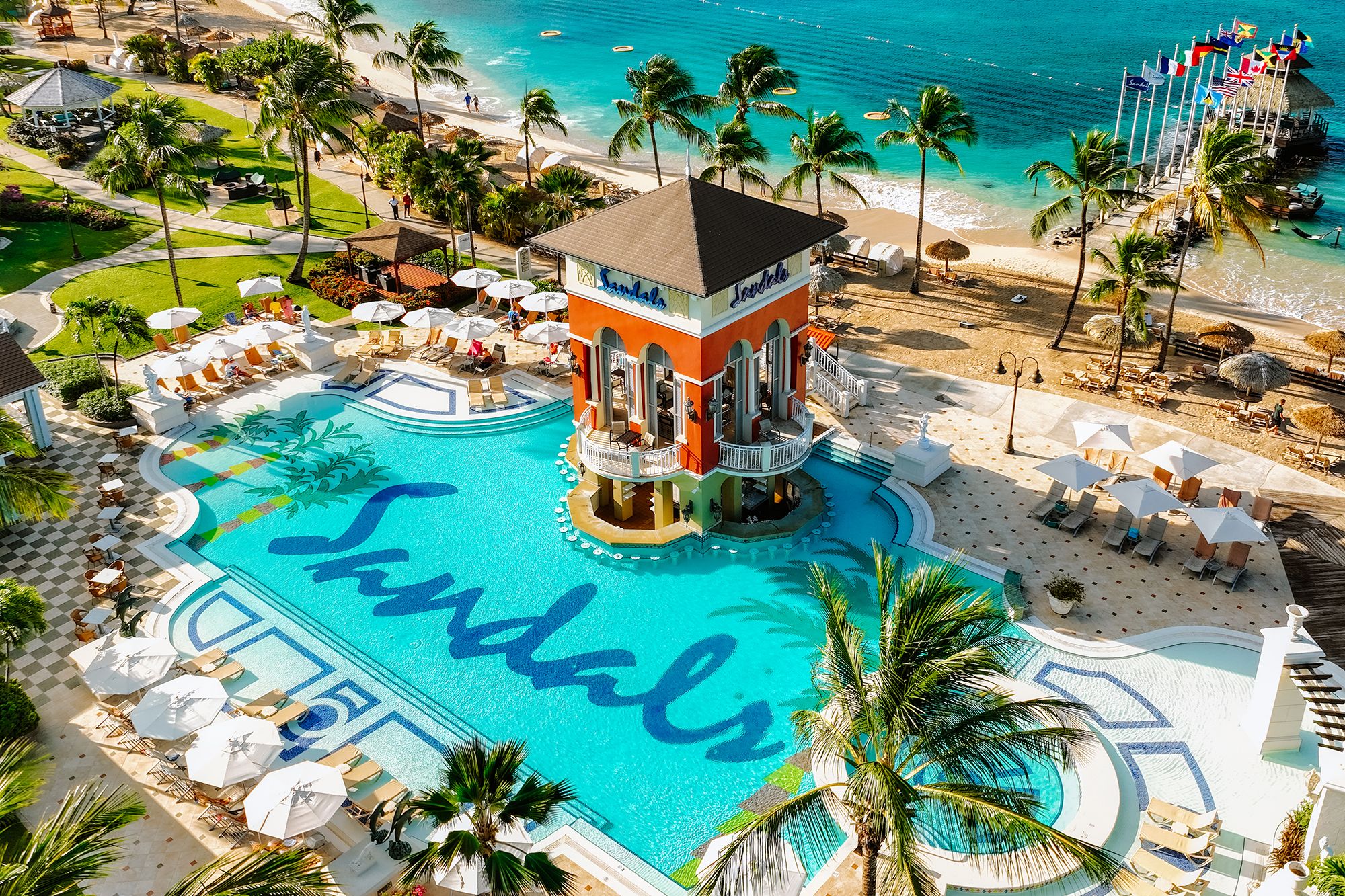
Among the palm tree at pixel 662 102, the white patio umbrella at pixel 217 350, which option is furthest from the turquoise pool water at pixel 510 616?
the palm tree at pixel 662 102

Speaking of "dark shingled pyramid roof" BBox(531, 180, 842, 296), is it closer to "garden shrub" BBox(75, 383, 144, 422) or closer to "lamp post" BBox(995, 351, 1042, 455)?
"lamp post" BBox(995, 351, 1042, 455)

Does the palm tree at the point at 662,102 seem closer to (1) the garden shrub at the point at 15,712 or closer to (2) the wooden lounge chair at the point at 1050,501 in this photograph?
(2) the wooden lounge chair at the point at 1050,501

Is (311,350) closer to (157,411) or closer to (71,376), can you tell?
(157,411)

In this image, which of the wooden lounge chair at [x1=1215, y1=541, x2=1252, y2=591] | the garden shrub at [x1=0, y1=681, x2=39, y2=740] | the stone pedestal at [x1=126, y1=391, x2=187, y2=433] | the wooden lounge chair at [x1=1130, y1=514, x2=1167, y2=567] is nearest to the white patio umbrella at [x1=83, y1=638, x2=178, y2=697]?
the garden shrub at [x1=0, y1=681, x2=39, y2=740]

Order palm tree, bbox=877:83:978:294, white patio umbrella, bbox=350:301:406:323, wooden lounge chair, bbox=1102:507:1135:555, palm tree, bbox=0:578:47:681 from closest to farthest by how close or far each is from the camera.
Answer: palm tree, bbox=0:578:47:681 → wooden lounge chair, bbox=1102:507:1135:555 → white patio umbrella, bbox=350:301:406:323 → palm tree, bbox=877:83:978:294

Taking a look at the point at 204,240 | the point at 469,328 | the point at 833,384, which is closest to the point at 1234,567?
the point at 833,384

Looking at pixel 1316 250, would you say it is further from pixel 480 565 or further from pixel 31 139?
pixel 31 139

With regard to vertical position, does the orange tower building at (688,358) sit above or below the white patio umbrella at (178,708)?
above
